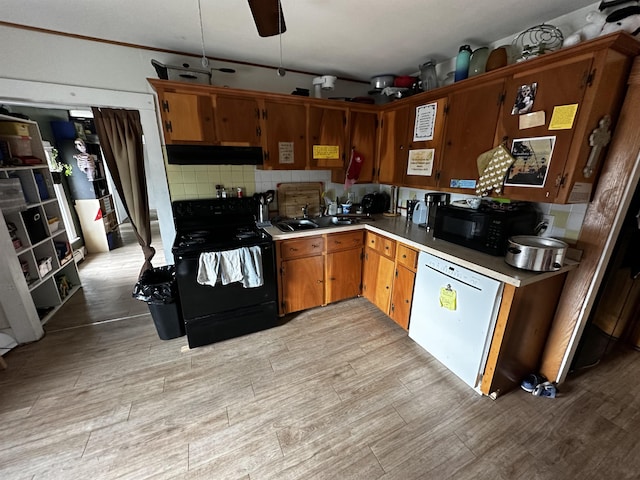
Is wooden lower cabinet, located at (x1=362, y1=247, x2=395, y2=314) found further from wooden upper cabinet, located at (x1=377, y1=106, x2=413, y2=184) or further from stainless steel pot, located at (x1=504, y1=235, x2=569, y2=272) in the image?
stainless steel pot, located at (x1=504, y1=235, x2=569, y2=272)

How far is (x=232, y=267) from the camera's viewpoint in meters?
2.09

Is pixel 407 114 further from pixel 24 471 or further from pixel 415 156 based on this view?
pixel 24 471

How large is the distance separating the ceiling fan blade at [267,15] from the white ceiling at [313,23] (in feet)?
1.53

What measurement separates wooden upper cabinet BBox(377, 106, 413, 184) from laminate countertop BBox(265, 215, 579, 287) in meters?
0.49

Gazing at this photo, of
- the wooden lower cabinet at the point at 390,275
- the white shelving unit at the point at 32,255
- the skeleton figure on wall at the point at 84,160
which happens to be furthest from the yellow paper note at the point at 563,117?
the skeleton figure on wall at the point at 84,160

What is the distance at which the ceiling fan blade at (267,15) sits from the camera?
106cm

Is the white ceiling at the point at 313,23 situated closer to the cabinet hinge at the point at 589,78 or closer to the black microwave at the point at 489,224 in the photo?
the cabinet hinge at the point at 589,78

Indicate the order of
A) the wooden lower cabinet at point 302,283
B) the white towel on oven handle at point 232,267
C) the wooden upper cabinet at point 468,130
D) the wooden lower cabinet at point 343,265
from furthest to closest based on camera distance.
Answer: the wooden lower cabinet at point 343,265
the wooden lower cabinet at point 302,283
the white towel on oven handle at point 232,267
the wooden upper cabinet at point 468,130

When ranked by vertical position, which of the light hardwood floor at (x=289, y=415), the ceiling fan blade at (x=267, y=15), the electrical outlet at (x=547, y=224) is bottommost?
the light hardwood floor at (x=289, y=415)

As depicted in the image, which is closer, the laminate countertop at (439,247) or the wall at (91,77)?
the laminate countertop at (439,247)

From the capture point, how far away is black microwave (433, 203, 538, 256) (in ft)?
5.42

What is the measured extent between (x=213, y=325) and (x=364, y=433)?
56.0 inches

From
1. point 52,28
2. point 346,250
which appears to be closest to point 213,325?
point 346,250

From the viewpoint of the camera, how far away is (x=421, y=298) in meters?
2.05
